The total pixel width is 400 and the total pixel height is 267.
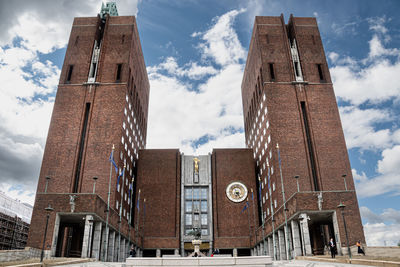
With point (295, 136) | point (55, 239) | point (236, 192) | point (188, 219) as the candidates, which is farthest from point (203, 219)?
point (55, 239)

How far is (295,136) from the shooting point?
180 ft

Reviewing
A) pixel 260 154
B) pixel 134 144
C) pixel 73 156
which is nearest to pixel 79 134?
pixel 73 156

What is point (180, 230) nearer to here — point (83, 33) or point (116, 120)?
point (116, 120)

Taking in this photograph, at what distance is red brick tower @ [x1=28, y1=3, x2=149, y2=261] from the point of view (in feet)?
135

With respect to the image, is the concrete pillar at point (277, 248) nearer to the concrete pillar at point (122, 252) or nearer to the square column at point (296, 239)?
the square column at point (296, 239)

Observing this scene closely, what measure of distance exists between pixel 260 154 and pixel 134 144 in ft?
79.9

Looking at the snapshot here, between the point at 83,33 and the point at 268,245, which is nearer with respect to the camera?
the point at 268,245

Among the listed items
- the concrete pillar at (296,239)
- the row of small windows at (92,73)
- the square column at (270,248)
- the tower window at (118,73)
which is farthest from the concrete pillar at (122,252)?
the tower window at (118,73)

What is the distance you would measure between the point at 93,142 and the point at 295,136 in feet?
105

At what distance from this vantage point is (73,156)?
176ft

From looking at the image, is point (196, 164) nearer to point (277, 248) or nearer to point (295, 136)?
point (295, 136)

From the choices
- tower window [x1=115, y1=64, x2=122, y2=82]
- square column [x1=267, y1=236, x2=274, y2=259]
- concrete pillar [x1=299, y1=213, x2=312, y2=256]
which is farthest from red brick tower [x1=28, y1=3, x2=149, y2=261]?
concrete pillar [x1=299, y1=213, x2=312, y2=256]

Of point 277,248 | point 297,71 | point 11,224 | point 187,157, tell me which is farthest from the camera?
point 11,224

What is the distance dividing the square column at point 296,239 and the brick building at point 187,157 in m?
1.67
